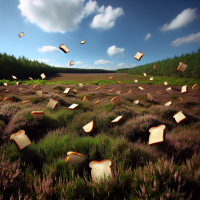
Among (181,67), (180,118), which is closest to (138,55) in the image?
(181,67)

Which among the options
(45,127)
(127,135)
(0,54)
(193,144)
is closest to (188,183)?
(193,144)

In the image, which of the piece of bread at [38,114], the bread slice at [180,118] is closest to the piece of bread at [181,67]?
the bread slice at [180,118]

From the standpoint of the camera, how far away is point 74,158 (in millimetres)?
2232

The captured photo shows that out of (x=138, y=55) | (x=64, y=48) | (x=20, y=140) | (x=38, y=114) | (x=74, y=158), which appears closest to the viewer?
(x=74, y=158)

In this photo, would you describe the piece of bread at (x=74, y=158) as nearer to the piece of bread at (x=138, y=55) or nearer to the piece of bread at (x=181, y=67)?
the piece of bread at (x=138, y=55)

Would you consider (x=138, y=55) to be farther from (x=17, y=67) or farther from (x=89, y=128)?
(x=17, y=67)

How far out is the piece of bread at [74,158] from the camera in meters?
2.19

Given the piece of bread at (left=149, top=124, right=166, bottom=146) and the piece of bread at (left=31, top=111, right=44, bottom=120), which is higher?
the piece of bread at (left=31, top=111, right=44, bottom=120)

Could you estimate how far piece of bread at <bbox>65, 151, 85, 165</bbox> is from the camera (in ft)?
7.20

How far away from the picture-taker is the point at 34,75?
4541 cm

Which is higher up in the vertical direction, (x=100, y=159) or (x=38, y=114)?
(x=38, y=114)

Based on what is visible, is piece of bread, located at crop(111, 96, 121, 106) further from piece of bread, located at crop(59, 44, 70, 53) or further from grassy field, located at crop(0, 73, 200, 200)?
piece of bread, located at crop(59, 44, 70, 53)

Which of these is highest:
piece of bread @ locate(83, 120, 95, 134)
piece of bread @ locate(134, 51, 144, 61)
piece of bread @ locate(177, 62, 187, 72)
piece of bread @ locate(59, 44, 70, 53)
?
piece of bread @ locate(59, 44, 70, 53)

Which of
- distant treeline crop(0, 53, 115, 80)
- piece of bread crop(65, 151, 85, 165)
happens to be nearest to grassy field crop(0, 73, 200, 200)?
piece of bread crop(65, 151, 85, 165)
